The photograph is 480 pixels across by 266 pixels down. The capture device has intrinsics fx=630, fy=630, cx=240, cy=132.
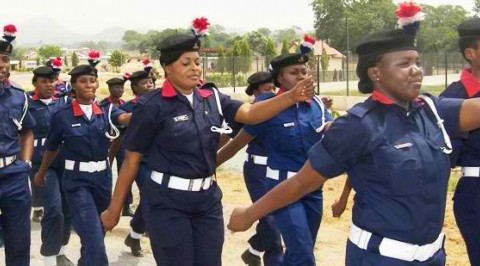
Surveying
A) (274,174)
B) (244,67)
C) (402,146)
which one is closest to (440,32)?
(244,67)

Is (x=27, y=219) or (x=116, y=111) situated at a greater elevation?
(x=116, y=111)

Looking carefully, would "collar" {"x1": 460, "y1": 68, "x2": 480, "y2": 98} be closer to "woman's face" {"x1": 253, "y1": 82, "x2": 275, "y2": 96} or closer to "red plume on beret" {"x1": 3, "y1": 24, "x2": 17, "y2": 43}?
"woman's face" {"x1": 253, "y1": 82, "x2": 275, "y2": 96}

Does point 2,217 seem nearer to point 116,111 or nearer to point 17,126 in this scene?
point 17,126

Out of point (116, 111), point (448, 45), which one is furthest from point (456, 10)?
point (116, 111)

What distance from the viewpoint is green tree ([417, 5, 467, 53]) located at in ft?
242

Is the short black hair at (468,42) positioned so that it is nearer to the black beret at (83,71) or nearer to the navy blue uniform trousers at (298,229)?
the navy blue uniform trousers at (298,229)

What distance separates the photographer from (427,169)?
2898mm

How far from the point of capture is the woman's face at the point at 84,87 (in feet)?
19.9

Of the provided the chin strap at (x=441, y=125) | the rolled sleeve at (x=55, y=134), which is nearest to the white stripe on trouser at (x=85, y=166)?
the rolled sleeve at (x=55, y=134)

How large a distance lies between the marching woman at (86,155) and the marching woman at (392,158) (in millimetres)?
2875

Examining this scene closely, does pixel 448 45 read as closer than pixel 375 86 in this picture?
No

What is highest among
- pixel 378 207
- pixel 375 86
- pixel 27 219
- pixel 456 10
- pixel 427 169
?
pixel 456 10

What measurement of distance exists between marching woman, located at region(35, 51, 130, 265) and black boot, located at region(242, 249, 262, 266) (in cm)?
150

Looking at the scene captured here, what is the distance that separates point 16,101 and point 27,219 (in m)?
0.97
